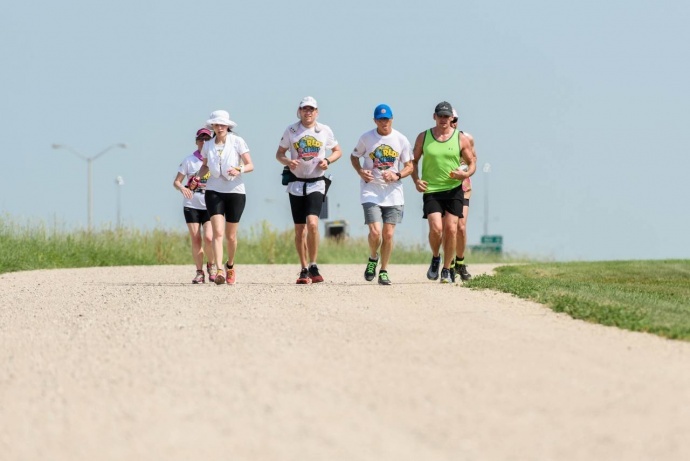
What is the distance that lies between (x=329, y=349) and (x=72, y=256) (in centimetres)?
1939

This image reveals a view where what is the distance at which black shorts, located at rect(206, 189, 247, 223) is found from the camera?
15727 millimetres

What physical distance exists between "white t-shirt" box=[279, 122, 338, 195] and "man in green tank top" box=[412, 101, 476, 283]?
4.08 feet

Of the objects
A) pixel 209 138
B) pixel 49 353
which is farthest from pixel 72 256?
pixel 49 353

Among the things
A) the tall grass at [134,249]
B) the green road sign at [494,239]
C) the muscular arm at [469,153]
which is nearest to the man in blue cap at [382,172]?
the muscular arm at [469,153]

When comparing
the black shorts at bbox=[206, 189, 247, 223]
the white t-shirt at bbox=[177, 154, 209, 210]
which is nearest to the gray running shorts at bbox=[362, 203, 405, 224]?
the black shorts at bbox=[206, 189, 247, 223]

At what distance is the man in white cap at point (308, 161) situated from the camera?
15.3 meters

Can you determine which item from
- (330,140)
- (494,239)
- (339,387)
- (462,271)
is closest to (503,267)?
(462,271)

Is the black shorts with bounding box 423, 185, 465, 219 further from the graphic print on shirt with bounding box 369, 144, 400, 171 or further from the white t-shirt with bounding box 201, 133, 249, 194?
the white t-shirt with bounding box 201, 133, 249, 194

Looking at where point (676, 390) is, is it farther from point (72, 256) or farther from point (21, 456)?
point (72, 256)

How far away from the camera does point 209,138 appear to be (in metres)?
16.9

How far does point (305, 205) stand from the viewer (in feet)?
51.3

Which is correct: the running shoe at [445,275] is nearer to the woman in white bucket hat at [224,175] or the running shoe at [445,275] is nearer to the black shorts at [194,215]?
the woman in white bucket hat at [224,175]

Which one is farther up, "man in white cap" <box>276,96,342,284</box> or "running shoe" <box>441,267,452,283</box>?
"man in white cap" <box>276,96,342,284</box>

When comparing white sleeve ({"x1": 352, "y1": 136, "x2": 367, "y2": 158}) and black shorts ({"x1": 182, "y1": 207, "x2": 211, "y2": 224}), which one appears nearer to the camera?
white sleeve ({"x1": 352, "y1": 136, "x2": 367, "y2": 158})
